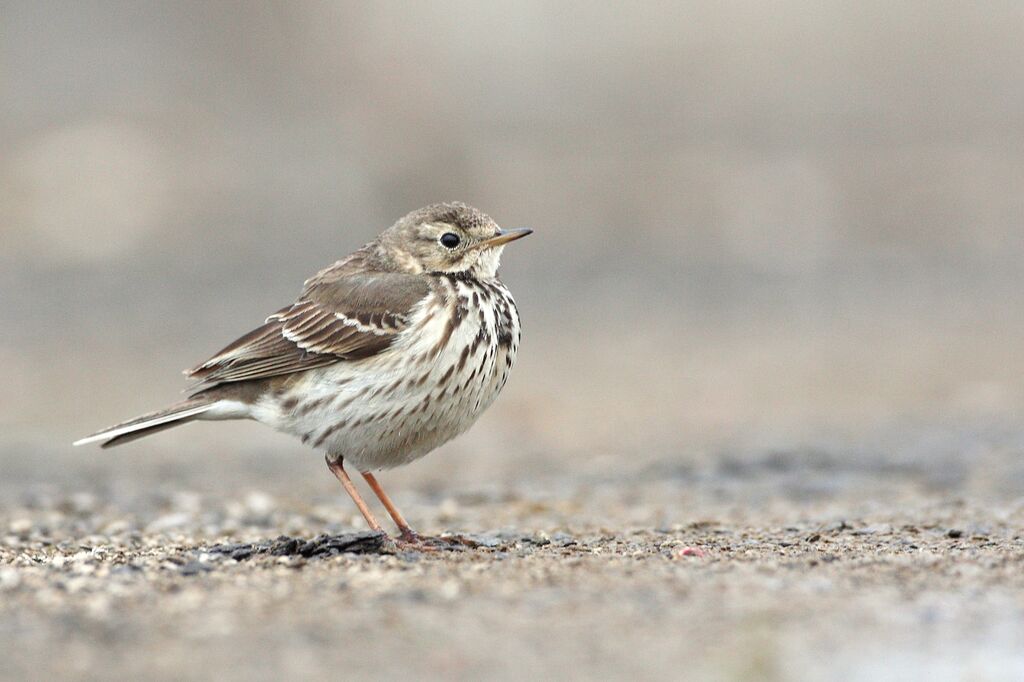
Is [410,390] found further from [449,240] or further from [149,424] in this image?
[149,424]

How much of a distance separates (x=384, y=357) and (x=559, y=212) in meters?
21.9

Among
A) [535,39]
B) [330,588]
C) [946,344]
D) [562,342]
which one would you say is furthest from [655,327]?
[535,39]

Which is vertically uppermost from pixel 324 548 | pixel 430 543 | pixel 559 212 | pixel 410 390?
pixel 559 212

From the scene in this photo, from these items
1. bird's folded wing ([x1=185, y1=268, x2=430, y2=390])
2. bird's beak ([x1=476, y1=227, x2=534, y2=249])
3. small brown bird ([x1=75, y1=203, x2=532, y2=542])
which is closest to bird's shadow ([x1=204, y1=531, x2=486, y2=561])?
small brown bird ([x1=75, y1=203, x2=532, y2=542])

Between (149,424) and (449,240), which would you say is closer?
(149,424)

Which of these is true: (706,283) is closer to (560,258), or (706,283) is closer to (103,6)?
(560,258)

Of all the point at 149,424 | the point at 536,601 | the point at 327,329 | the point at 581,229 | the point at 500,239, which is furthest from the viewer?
the point at 581,229

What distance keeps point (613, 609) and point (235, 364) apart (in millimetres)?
3378

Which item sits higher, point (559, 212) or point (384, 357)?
point (559, 212)

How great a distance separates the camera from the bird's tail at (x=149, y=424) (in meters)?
8.42

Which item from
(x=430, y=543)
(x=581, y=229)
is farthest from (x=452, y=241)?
(x=581, y=229)

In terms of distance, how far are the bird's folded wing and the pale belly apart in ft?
0.30

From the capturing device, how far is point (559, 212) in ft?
98.1

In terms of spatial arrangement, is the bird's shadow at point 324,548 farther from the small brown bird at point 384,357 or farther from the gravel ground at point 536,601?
the small brown bird at point 384,357
